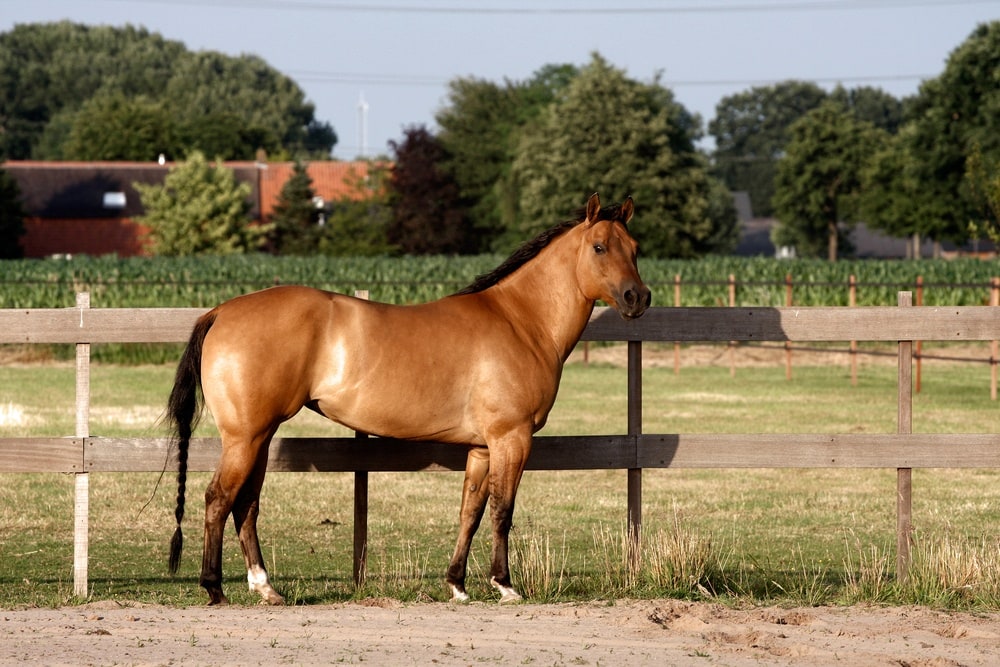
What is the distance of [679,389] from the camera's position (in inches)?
927

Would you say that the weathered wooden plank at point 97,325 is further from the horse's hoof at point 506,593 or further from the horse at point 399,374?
the horse's hoof at point 506,593

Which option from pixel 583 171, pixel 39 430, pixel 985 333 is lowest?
pixel 39 430

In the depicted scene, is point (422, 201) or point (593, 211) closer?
point (593, 211)

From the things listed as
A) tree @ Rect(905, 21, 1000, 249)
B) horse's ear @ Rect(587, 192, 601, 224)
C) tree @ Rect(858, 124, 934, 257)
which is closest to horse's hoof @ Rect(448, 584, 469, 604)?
horse's ear @ Rect(587, 192, 601, 224)

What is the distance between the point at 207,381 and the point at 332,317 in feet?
2.27

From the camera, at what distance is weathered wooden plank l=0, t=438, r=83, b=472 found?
6.79m

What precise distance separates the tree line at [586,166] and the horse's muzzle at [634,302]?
31.1m

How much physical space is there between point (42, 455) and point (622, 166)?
53783mm

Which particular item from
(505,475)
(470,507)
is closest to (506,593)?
(470,507)

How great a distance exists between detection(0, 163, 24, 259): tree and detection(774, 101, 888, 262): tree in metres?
47.7

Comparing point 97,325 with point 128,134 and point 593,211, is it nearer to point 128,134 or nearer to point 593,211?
point 593,211

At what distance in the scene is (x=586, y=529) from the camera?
10164 mm

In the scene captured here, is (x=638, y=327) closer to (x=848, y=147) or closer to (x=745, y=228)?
(x=848, y=147)

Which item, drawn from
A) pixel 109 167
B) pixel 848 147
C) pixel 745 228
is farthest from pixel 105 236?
pixel 745 228
